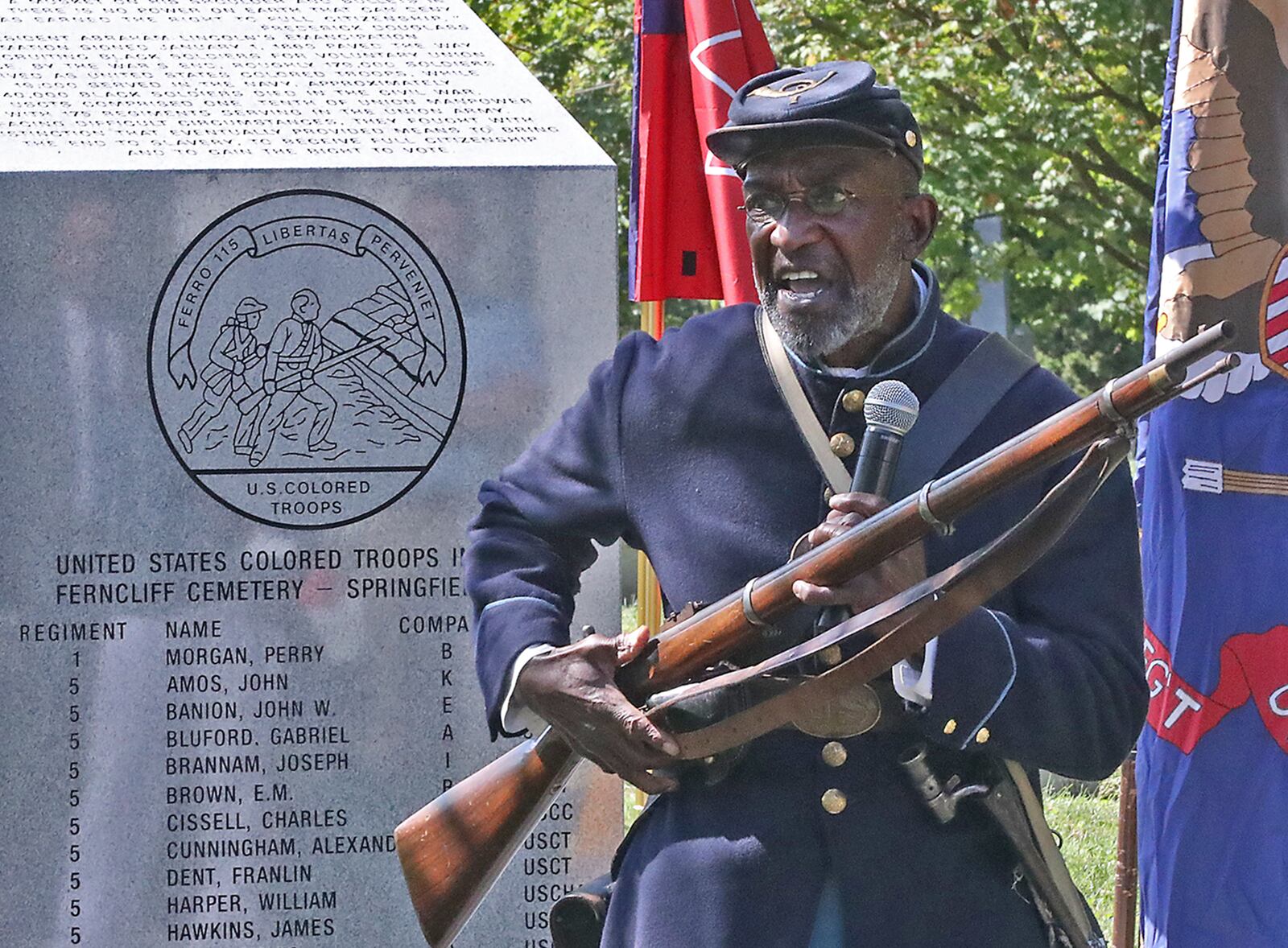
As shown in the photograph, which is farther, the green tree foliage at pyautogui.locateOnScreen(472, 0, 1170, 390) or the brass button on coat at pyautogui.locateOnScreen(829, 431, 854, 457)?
the green tree foliage at pyautogui.locateOnScreen(472, 0, 1170, 390)

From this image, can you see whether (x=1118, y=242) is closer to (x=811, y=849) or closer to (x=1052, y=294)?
(x=1052, y=294)

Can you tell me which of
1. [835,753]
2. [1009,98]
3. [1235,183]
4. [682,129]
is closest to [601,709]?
[835,753]

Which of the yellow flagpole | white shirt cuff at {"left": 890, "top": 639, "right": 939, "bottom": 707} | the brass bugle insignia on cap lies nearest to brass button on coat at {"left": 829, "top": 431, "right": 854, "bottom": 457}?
Answer: white shirt cuff at {"left": 890, "top": 639, "right": 939, "bottom": 707}

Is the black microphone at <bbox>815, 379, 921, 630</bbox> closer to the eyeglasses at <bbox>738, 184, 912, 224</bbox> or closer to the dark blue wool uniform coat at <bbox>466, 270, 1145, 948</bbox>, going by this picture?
the dark blue wool uniform coat at <bbox>466, 270, 1145, 948</bbox>

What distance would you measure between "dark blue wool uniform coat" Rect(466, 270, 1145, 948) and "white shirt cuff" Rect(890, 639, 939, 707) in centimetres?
1

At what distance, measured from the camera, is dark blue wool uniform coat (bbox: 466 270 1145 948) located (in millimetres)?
2938

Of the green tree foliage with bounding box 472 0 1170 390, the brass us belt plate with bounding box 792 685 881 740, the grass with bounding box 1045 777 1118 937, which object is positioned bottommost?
the grass with bounding box 1045 777 1118 937

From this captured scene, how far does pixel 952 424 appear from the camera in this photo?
3146mm

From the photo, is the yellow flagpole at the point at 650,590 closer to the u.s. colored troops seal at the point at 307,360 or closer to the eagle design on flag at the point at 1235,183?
the u.s. colored troops seal at the point at 307,360

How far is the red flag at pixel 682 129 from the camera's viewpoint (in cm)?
640

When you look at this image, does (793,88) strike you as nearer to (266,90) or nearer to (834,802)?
(834,802)

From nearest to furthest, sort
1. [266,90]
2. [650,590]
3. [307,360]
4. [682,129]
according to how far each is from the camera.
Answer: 1. [307,360]
2. [266,90]
3. [650,590]
4. [682,129]

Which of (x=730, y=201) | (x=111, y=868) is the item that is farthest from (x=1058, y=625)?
(x=730, y=201)

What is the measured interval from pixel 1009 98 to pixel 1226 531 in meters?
9.78
